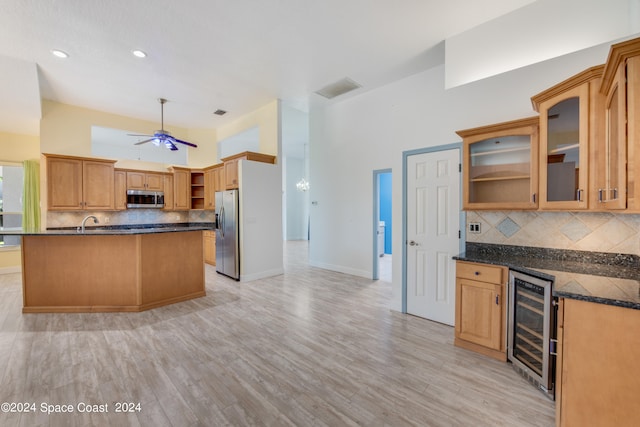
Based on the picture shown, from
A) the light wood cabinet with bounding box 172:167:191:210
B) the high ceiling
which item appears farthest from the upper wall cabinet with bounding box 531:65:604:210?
the light wood cabinet with bounding box 172:167:191:210

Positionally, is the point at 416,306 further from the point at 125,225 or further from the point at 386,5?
the point at 125,225

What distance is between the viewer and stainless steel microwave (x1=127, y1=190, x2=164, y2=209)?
241 inches

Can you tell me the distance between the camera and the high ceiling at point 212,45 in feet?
9.18

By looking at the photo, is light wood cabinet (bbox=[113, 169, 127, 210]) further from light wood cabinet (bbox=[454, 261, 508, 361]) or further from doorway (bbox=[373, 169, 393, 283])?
light wood cabinet (bbox=[454, 261, 508, 361])

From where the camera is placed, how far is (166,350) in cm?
259

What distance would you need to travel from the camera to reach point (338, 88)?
4820 mm

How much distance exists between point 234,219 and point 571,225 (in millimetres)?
4705

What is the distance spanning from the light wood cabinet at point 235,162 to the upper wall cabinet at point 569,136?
4229 millimetres

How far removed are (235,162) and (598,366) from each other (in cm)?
518

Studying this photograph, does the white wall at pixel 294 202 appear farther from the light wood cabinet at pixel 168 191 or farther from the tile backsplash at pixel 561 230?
the tile backsplash at pixel 561 230

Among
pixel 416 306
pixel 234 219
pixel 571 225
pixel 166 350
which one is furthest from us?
pixel 234 219

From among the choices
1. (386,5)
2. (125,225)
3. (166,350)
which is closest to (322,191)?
(386,5)

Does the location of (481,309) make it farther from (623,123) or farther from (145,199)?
(145,199)

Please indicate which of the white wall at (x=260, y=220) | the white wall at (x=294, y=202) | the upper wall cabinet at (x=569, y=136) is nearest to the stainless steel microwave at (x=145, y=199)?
the white wall at (x=260, y=220)
